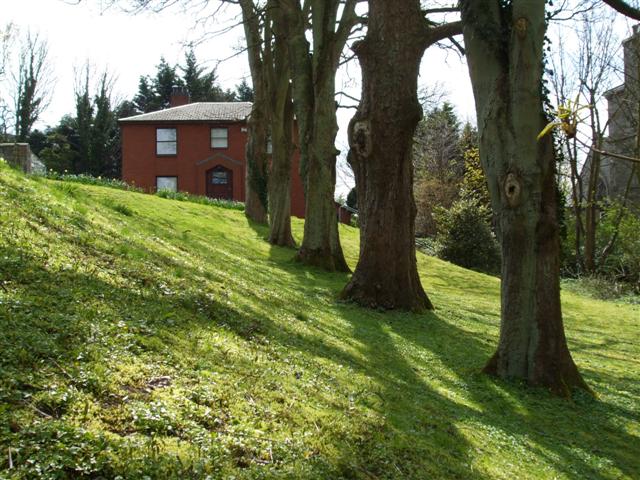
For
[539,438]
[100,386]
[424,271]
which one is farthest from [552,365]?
[424,271]

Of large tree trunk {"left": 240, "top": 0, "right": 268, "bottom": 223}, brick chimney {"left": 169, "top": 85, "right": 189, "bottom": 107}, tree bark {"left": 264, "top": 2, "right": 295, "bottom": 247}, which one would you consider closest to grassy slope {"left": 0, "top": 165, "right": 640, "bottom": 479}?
tree bark {"left": 264, "top": 2, "right": 295, "bottom": 247}

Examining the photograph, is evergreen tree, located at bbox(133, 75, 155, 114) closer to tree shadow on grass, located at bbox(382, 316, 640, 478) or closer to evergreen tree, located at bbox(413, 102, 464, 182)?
evergreen tree, located at bbox(413, 102, 464, 182)

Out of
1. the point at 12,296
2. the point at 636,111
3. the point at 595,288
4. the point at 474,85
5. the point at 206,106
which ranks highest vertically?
the point at 206,106

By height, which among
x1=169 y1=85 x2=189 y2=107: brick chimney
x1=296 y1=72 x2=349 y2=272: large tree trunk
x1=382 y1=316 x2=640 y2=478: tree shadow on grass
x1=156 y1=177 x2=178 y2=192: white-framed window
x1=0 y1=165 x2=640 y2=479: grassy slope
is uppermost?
x1=169 y1=85 x2=189 y2=107: brick chimney

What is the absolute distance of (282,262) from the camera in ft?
62.3

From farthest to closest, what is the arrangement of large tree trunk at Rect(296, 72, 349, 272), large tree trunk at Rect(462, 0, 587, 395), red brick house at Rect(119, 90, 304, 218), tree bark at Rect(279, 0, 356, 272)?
red brick house at Rect(119, 90, 304, 218) → large tree trunk at Rect(296, 72, 349, 272) → tree bark at Rect(279, 0, 356, 272) → large tree trunk at Rect(462, 0, 587, 395)

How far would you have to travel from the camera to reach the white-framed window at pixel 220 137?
154ft

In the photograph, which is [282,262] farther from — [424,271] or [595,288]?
[595,288]

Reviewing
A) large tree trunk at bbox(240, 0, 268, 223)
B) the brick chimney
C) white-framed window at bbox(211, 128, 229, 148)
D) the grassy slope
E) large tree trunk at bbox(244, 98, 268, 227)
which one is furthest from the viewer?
the brick chimney

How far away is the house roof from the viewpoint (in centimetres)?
4619

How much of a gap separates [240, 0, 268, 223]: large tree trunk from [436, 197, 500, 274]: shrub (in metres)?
9.46

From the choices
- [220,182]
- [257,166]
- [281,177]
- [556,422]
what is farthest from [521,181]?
[220,182]

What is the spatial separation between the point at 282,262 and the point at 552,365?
37.6 feet

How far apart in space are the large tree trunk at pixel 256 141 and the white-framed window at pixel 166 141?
1917cm
